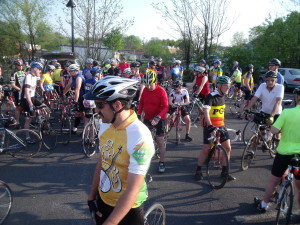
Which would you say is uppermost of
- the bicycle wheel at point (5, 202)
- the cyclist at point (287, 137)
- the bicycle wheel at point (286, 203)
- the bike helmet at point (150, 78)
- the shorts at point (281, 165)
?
the bike helmet at point (150, 78)

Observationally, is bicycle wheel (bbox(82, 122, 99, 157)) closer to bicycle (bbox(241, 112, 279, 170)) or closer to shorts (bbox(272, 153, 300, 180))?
bicycle (bbox(241, 112, 279, 170))

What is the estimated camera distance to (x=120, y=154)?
1.87 meters

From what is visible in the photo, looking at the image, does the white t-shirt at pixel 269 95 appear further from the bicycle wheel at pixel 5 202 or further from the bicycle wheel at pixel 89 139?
the bicycle wheel at pixel 5 202

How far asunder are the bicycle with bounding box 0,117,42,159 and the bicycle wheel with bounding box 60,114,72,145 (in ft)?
3.33

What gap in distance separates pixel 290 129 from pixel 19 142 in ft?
18.4

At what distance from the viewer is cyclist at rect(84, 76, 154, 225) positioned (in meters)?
1.72

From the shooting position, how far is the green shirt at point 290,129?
3.26m

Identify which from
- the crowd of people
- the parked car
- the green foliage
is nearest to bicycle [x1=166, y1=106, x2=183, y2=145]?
the crowd of people

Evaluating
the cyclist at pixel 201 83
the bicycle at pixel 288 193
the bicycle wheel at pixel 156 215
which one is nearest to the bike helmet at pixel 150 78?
the bicycle at pixel 288 193

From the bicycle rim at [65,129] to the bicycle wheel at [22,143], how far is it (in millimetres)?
1010

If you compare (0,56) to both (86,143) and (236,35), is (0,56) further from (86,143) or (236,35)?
(236,35)

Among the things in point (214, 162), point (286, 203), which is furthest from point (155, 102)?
point (286, 203)

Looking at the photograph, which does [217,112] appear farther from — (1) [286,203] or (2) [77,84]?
(2) [77,84]

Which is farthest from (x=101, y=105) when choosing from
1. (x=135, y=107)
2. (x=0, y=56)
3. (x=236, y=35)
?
(x=236, y=35)
